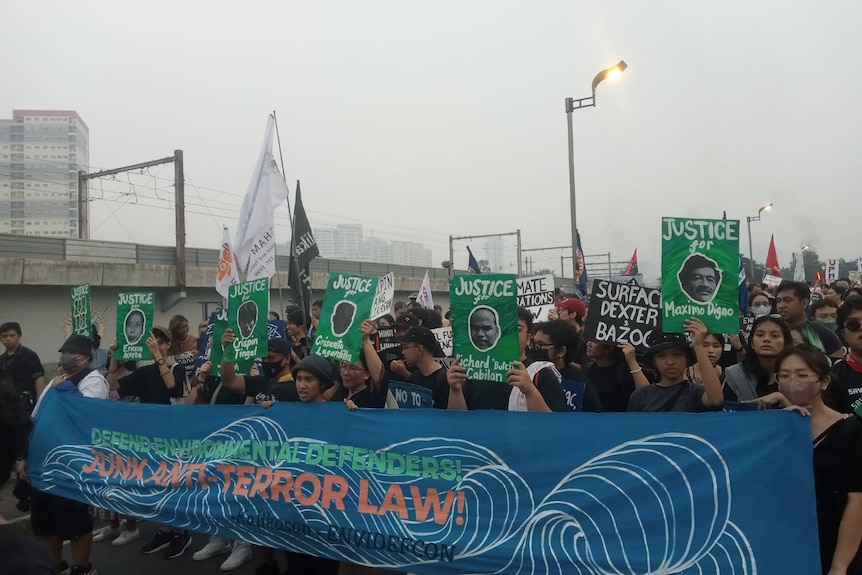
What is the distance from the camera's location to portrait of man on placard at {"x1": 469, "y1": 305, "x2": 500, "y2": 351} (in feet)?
12.3

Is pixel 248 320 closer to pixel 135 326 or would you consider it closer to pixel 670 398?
pixel 135 326

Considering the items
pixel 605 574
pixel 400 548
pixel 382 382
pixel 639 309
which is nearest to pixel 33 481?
pixel 382 382

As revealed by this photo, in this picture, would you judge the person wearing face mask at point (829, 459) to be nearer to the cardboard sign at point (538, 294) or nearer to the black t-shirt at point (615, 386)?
the black t-shirt at point (615, 386)

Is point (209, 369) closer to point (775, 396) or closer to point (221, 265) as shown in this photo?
point (221, 265)

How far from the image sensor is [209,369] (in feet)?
17.4

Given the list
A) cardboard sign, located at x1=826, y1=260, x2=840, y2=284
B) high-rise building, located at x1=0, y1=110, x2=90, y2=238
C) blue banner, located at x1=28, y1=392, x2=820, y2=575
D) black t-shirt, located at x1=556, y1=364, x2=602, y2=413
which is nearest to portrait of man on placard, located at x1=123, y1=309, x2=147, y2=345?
blue banner, located at x1=28, y1=392, x2=820, y2=575

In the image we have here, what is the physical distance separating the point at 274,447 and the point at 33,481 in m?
2.13

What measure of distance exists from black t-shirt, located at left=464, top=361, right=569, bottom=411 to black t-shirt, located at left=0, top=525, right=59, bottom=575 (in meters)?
2.80

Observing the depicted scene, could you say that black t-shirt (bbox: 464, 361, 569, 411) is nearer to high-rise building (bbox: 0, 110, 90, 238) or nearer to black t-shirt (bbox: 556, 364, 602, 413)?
black t-shirt (bbox: 556, 364, 602, 413)

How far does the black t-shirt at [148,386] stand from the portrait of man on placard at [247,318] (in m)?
1.20

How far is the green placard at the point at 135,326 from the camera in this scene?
558cm

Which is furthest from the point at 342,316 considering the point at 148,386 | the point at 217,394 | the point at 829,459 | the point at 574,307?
the point at 574,307

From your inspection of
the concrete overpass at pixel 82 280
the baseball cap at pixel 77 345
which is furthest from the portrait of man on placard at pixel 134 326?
the concrete overpass at pixel 82 280

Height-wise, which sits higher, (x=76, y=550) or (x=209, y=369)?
(x=209, y=369)
